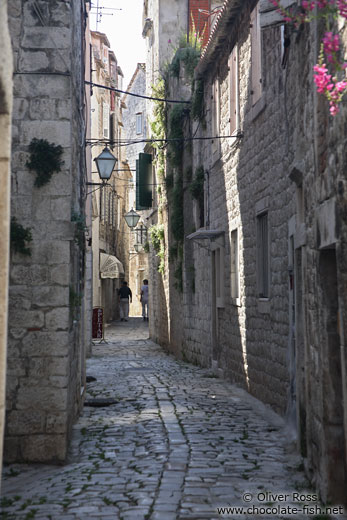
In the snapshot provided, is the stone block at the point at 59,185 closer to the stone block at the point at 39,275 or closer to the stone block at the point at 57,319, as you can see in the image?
the stone block at the point at 39,275

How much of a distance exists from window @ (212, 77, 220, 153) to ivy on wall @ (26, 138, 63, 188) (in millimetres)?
7544

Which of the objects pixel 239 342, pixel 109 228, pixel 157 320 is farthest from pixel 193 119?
pixel 109 228

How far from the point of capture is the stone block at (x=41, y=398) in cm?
736

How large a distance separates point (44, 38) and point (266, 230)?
15.2 ft

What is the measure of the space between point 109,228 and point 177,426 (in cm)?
2589

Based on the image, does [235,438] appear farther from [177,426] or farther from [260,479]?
[260,479]

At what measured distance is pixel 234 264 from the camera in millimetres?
13203

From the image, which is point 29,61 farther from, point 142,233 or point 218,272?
point 142,233

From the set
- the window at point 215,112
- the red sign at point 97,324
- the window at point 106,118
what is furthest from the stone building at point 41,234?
the window at point 106,118

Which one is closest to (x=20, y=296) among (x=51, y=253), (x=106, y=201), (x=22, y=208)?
(x=51, y=253)

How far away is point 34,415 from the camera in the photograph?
7.36 meters

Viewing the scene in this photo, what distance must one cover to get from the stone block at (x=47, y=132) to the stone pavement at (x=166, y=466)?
3267 millimetres

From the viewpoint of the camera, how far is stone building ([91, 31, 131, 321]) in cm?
2745

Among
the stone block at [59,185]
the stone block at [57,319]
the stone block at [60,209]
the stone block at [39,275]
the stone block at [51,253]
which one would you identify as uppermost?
the stone block at [59,185]
